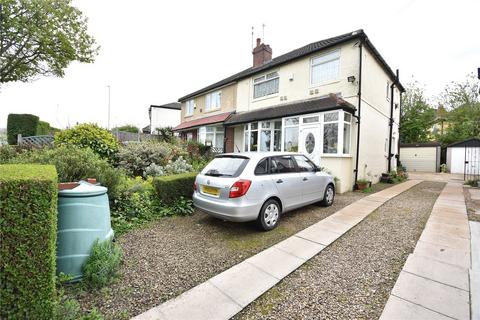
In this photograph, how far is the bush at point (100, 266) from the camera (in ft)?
8.58

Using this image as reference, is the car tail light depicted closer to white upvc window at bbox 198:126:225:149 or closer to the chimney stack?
white upvc window at bbox 198:126:225:149

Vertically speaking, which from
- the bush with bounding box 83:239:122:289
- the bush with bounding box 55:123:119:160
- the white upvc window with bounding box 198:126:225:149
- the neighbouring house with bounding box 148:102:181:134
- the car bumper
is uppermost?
the neighbouring house with bounding box 148:102:181:134

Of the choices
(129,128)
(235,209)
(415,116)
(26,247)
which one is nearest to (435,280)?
(235,209)

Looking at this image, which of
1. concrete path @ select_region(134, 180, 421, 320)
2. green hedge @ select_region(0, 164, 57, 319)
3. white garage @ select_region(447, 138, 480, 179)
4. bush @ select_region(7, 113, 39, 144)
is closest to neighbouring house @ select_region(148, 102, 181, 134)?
bush @ select_region(7, 113, 39, 144)

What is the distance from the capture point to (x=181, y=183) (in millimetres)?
5703

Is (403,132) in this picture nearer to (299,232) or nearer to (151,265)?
(299,232)

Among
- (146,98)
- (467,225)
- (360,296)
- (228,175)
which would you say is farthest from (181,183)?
(146,98)

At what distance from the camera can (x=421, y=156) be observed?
69.9 ft

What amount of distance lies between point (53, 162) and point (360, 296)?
5.87 m

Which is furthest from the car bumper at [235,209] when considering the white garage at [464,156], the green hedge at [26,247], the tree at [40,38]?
the white garage at [464,156]

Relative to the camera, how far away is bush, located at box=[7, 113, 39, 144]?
→ 16.1 m

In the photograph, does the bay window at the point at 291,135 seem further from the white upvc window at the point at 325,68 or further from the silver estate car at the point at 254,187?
the silver estate car at the point at 254,187

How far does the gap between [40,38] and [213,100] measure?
1176 centimetres

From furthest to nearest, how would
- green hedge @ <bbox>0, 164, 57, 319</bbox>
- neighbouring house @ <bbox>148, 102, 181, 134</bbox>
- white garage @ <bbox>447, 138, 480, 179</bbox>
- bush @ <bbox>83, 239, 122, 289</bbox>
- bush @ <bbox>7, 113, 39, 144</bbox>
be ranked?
neighbouring house @ <bbox>148, 102, 181, 134</bbox>, white garage @ <bbox>447, 138, 480, 179</bbox>, bush @ <bbox>7, 113, 39, 144</bbox>, bush @ <bbox>83, 239, 122, 289</bbox>, green hedge @ <bbox>0, 164, 57, 319</bbox>
